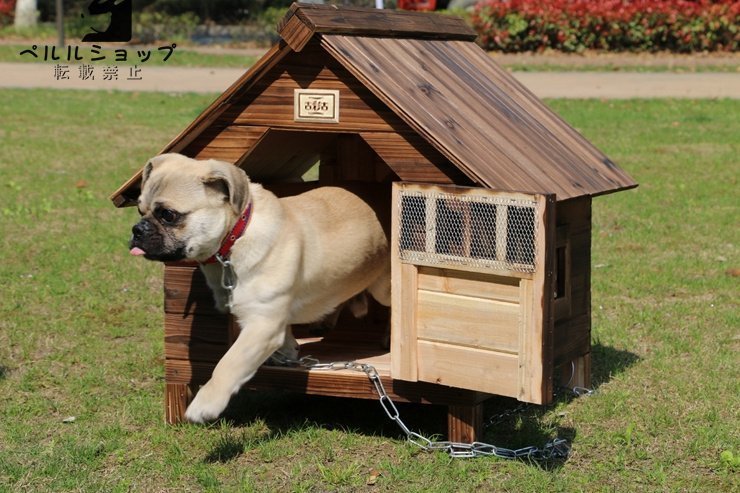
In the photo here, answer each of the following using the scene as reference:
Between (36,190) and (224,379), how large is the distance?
687cm

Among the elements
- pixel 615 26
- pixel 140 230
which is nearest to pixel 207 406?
pixel 140 230

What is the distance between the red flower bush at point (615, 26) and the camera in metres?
23.7

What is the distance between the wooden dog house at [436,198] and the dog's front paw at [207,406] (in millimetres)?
593

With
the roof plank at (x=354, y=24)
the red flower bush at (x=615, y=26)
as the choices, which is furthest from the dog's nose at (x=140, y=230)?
the red flower bush at (x=615, y=26)

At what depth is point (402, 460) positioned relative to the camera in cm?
499

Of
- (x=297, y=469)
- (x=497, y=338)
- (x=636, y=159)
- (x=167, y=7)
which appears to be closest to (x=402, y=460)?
(x=297, y=469)

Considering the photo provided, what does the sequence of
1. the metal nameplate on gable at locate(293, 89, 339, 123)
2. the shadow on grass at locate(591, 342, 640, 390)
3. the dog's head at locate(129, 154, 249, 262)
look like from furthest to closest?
the shadow on grass at locate(591, 342, 640, 390), the metal nameplate on gable at locate(293, 89, 339, 123), the dog's head at locate(129, 154, 249, 262)

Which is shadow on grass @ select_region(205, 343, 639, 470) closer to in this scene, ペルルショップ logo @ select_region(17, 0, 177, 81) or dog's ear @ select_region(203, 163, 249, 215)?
dog's ear @ select_region(203, 163, 249, 215)

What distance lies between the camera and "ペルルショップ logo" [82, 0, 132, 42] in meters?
26.8

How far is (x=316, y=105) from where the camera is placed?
5.14m

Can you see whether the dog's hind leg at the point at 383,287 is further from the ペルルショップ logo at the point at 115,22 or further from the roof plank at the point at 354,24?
the ペルルショップ logo at the point at 115,22

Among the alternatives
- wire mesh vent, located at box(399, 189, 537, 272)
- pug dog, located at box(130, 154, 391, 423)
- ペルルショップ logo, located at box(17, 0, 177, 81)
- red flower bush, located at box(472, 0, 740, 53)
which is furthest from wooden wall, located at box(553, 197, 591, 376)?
red flower bush, located at box(472, 0, 740, 53)

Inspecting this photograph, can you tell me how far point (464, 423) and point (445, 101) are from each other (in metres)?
1.51

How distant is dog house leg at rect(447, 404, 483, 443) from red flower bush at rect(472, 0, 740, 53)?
19764 millimetres
